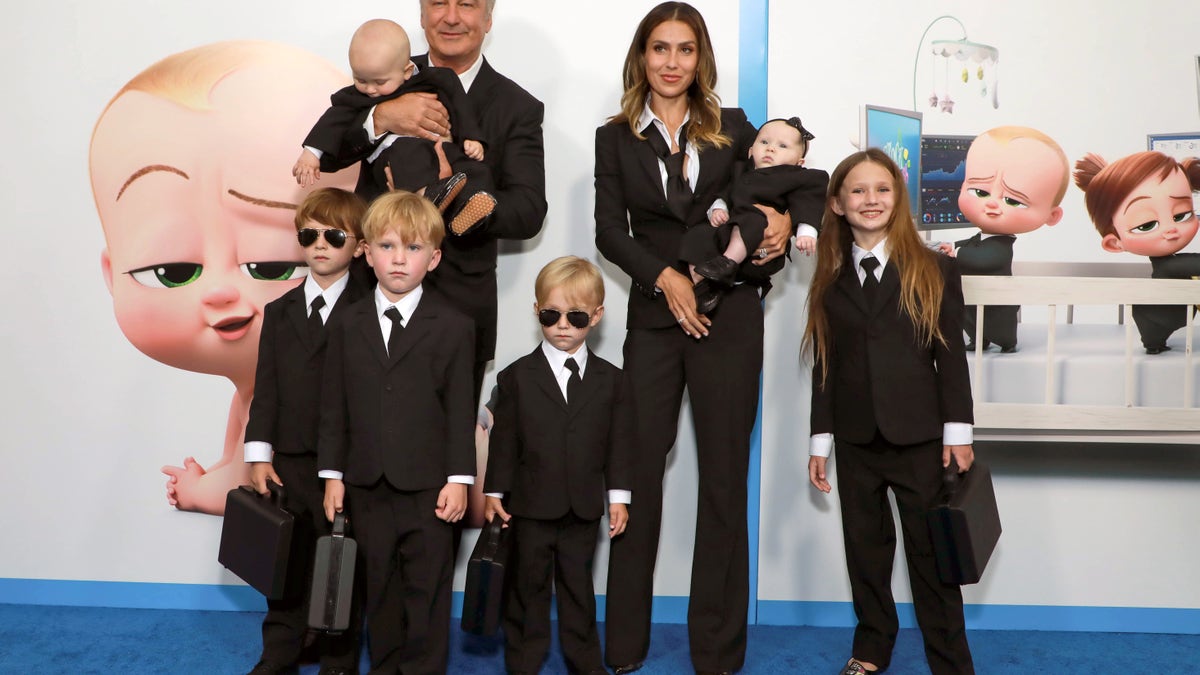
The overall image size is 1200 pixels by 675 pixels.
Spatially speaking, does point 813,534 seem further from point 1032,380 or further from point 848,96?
point 848,96

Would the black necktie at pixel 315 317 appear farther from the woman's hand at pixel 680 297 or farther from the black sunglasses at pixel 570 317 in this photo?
the woman's hand at pixel 680 297

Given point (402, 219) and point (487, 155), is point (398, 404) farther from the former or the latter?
point (487, 155)

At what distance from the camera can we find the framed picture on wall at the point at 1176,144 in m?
3.32

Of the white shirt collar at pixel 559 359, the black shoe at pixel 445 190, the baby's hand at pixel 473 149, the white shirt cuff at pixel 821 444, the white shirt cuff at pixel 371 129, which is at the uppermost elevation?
the white shirt cuff at pixel 371 129

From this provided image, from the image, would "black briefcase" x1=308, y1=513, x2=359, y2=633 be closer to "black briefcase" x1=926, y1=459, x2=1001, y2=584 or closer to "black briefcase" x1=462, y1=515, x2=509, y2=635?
"black briefcase" x1=462, y1=515, x2=509, y2=635

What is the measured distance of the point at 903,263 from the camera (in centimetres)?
279

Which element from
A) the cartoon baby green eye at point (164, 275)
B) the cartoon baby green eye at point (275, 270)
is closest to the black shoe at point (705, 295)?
the cartoon baby green eye at point (275, 270)

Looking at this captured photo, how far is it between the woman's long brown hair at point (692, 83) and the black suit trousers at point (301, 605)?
1362 mm

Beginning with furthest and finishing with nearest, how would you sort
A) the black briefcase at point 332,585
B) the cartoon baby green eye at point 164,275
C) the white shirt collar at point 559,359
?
1. the cartoon baby green eye at point 164,275
2. the white shirt collar at point 559,359
3. the black briefcase at point 332,585

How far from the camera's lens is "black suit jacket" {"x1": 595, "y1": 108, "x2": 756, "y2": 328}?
2936mm

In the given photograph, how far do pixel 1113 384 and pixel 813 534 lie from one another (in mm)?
1091

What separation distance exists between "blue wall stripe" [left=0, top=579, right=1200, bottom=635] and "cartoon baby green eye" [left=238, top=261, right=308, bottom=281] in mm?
1067

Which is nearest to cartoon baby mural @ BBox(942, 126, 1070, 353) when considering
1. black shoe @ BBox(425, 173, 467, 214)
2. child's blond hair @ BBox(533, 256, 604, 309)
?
child's blond hair @ BBox(533, 256, 604, 309)

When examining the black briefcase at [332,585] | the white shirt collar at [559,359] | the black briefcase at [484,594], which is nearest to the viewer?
the black briefcase at [332,585]
